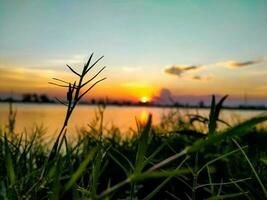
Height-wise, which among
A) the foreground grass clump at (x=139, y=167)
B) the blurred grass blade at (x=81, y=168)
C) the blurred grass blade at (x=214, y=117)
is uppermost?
the blurred grass blade at (x=214, y=117)

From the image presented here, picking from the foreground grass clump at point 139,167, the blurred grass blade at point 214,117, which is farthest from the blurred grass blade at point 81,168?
the blurred grass blade at point 214,117

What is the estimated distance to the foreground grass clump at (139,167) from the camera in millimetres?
468

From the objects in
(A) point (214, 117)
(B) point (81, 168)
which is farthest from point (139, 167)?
(A) point (214, 117)

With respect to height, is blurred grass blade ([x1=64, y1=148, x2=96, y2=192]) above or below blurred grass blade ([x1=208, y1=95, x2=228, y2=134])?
below

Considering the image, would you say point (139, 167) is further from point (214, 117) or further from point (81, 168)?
point (214, 117)

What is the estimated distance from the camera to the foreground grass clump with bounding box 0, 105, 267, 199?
0.47 meters

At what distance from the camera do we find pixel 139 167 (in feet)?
1.59

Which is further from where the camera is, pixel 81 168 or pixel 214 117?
pixel 214 117

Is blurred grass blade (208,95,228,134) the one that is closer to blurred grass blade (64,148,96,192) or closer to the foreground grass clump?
the foreground grass clump

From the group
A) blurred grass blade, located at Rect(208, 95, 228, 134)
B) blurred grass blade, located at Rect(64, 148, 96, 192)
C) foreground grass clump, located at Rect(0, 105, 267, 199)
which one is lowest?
foreground grass clump, located at Rect(0, 105, 267, 199)

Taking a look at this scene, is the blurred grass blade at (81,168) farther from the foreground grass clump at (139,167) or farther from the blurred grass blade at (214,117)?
the blurred grass blade at (214,117)

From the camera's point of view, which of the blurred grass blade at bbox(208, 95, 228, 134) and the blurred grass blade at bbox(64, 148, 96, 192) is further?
the blurred grass blade at bbox(208, 95, 228, 134)

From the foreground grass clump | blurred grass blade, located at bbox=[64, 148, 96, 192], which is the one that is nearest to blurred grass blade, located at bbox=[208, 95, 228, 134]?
the foreground grass clump

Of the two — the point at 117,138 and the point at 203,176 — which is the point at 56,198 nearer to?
the point at 203,176
